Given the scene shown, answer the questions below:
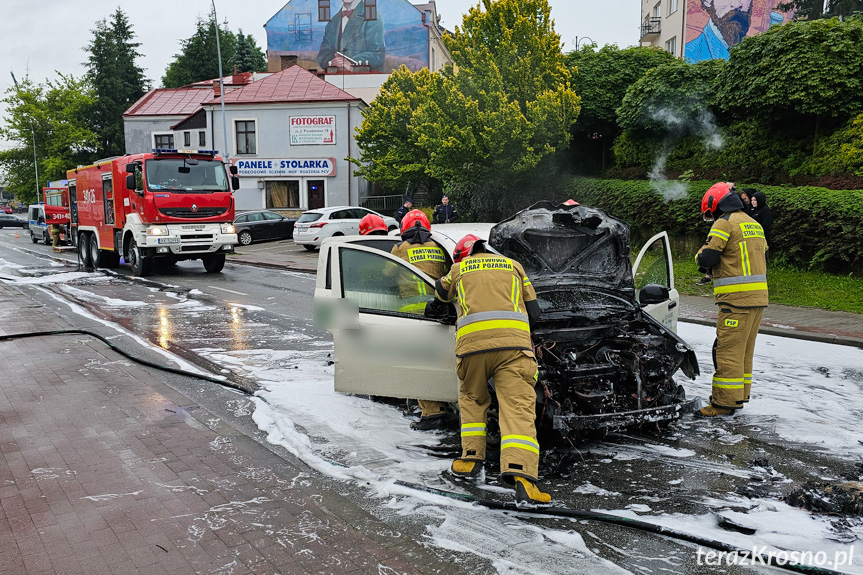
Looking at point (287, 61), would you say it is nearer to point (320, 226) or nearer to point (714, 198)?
point (320, 226)

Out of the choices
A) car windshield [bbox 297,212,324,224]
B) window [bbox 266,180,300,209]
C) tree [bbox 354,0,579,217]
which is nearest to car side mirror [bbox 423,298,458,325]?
tree [bbox 354,0,579,217]

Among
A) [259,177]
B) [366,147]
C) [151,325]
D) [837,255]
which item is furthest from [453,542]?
[259,177]

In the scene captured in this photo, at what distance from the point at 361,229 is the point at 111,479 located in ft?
13.4

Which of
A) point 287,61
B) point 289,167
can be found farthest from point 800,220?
point 287,61

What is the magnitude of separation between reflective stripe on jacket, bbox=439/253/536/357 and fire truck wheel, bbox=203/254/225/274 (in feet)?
48.1

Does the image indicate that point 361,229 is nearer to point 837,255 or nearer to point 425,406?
point 425,406

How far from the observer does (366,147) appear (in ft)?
105

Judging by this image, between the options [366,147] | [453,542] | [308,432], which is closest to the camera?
[453,542]

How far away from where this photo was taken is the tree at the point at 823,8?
2578 centimetres

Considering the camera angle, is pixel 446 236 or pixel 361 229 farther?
pixel 361 229

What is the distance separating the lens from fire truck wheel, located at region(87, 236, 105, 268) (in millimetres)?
20094

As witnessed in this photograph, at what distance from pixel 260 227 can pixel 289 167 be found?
7768 mm

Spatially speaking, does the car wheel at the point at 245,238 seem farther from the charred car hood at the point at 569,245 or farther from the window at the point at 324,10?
the window at the point at 324,10

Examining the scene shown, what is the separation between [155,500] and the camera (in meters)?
4.50
